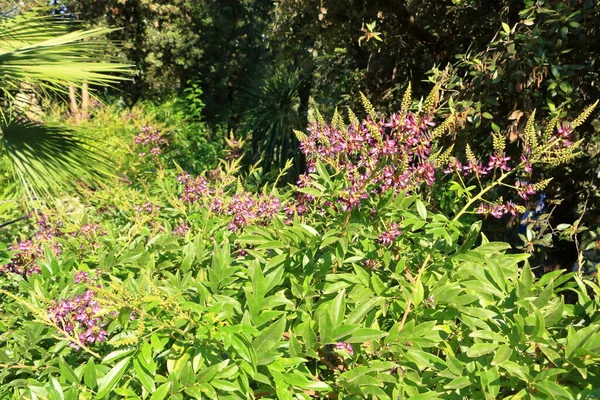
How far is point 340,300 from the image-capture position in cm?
121

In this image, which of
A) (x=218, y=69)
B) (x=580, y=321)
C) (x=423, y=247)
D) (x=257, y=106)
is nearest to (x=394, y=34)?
(x=423, y=247)

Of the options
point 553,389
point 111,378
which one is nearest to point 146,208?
point 111,378

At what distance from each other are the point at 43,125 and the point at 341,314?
2.69 meters

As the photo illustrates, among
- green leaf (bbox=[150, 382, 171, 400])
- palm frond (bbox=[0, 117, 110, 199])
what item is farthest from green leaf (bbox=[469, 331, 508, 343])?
palm frond (bbox=[0, 117, 110, 199])

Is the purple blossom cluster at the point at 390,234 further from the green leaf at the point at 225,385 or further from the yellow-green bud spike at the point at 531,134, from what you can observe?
the green leaf at the point at 225,385

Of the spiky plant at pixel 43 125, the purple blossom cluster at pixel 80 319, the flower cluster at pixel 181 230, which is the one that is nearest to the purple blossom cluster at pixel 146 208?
the flower cluster at pixel 181 230

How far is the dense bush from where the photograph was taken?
1.14 m

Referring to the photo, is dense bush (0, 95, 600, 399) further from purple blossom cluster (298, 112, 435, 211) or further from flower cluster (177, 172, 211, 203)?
flower cluster (177, 172, 211, 203)

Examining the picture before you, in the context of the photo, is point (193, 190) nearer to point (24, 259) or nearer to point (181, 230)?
point (181, 230)

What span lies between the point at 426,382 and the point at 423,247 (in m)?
0.39

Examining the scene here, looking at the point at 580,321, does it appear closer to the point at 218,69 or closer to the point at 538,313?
the point at 538,313

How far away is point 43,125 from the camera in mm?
3213

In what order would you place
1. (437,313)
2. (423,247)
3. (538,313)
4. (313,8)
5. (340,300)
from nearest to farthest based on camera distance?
(538,313), (340,300), (437,313), (423,247), (313,8)

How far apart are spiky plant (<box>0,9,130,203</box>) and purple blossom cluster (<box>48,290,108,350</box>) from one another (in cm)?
159
